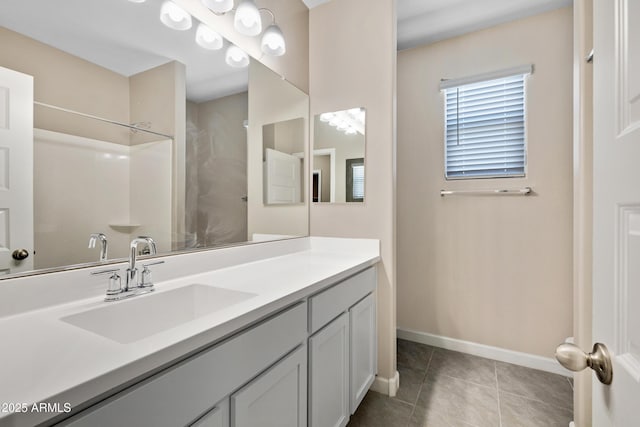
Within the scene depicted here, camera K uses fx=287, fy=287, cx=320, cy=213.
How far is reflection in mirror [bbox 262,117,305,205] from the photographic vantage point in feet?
6.13

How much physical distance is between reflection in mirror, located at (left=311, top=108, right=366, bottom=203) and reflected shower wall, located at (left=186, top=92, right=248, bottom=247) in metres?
0.62

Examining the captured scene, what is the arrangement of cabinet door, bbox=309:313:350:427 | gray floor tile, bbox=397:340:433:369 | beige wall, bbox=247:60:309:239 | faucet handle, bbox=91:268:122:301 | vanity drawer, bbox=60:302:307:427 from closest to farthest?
vanity drawer, bbox=60:302:307:427 < faucet handle, bbox=91:268:122:301 < cabinet door, bbox=309:313:350:427 < beige wall, bbox=247:60:309:239 < gray floor tile, bbox=397:340:433:369

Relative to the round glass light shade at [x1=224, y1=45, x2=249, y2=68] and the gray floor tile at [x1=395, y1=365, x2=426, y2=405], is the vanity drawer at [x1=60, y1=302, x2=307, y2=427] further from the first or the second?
the round glass light shade at [x1=224, y1=45, x2=249, y2=68]

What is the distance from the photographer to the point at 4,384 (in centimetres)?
46

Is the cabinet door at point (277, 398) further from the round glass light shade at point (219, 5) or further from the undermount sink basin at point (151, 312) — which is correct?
the round glass light shade at point (219, 5)

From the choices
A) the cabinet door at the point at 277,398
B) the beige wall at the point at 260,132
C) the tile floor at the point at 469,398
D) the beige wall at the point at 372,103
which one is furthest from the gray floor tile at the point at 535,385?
the beige wall at the point at 260,132

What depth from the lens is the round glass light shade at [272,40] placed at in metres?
1.67

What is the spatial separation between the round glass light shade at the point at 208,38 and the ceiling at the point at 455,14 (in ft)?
3.21

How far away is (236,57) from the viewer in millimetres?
1595

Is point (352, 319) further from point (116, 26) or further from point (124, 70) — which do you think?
point (116, 26)
